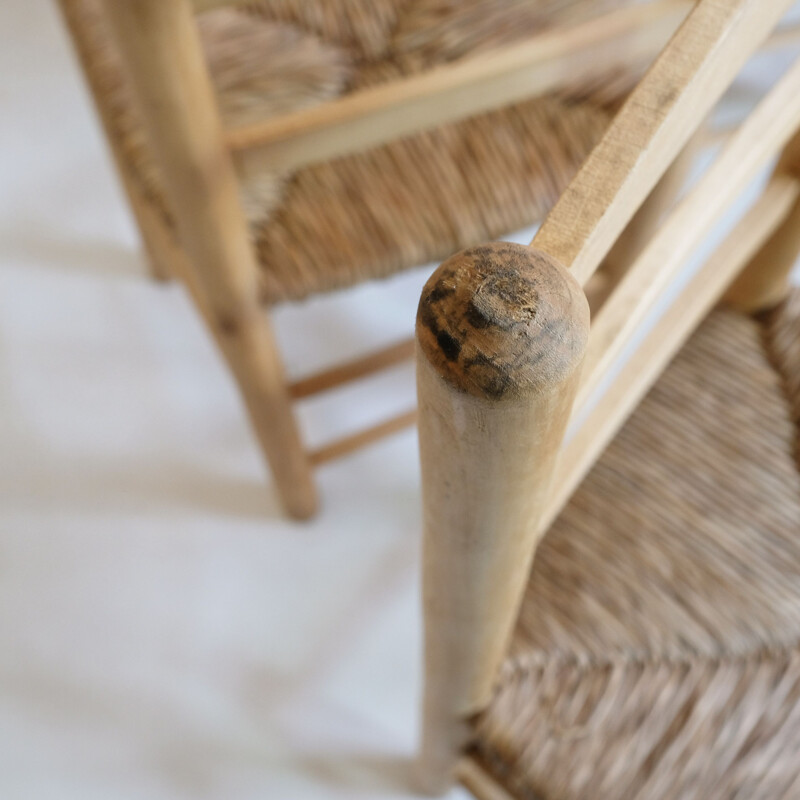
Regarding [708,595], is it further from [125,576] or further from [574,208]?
[125,576]

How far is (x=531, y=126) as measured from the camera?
602 mm

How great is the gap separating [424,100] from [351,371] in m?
0.30

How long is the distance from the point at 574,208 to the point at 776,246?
368 mm

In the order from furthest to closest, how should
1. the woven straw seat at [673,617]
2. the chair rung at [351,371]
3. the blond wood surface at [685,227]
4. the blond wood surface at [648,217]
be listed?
the chair rung at [351,371]
the blond wood surface at [648,217]
the woven straw seat at [673,617]
the blond wood surface at [685,227]

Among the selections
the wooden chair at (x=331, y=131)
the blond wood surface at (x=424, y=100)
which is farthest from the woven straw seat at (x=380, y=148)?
the blond wood surface at (x=424, y=100)

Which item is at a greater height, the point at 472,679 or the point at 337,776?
the point at 472,679

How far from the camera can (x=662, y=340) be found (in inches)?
16.5

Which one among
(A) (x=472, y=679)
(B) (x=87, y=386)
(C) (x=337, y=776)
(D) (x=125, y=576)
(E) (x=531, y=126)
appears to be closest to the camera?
(A) (x=472, y=679)

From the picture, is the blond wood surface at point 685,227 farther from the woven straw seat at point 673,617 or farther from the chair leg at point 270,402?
the chair leg at point 270,402

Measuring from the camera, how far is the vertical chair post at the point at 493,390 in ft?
0.57

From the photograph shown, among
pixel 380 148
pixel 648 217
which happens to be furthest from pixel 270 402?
pixel 648 217

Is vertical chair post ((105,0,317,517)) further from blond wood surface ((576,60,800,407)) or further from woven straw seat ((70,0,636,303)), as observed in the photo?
blond wood surface ((576,60,800,407))

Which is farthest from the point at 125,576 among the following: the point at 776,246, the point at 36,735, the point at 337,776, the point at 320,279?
the point at 776,246

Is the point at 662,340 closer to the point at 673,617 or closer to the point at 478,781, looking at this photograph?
the point at 673,617
